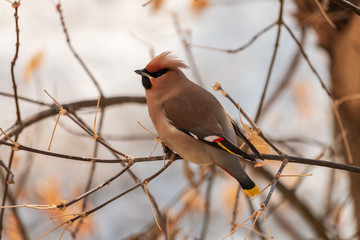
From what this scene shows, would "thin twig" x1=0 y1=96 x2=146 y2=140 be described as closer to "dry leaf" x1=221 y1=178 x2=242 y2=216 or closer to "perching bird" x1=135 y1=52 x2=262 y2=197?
"perching bird" x1=135 y1=52 x2=262 y2=197

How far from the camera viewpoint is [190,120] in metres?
1.91

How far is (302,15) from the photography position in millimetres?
3133

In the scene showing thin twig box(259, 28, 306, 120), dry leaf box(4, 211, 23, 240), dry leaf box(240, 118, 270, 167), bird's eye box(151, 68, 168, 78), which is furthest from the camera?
thin twig box(259, 28, 306, 120)

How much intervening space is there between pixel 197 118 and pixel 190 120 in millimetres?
25

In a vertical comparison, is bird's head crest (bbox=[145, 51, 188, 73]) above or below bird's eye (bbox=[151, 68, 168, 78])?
above

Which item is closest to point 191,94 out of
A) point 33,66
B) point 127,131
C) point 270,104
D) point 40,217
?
point 33,66

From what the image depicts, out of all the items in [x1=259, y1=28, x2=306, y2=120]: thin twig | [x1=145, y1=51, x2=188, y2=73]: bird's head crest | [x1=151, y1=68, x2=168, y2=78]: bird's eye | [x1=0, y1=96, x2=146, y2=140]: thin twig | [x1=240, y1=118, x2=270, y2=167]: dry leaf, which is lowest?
[x1=240, y1=118, x2=270, y2=167]: dry leaf

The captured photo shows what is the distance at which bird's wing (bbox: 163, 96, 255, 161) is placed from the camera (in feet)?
5.93

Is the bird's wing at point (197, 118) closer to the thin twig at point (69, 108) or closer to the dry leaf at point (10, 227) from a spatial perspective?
the thin twig at point (69, 108)

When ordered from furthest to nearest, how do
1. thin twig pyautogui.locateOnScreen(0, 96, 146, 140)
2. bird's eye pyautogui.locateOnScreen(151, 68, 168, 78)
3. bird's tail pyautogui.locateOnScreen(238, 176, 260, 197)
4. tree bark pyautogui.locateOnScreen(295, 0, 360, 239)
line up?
1. tree bark pyautogui.locateOnScreen(295, 0, 360, 239)
2. bird's eye pyautogui.locateOnScreen(151, 68, 168, 78)
3. thin twig pyautogui.locateOnScreen(0, 96, 146, 140)
4. bird's tail pyautogui.locateOnScreen(238, 176, 260, 197)

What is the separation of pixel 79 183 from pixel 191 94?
236 centimetres

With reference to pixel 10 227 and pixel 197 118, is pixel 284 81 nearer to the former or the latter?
pixel 10 227

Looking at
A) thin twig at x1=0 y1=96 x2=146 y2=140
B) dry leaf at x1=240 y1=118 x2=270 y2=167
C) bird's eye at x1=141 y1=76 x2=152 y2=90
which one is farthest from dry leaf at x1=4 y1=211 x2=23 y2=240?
dry leaf at x1=240 y1=118 x2=270 y2=167

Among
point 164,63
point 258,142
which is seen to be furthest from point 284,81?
point 258,142
